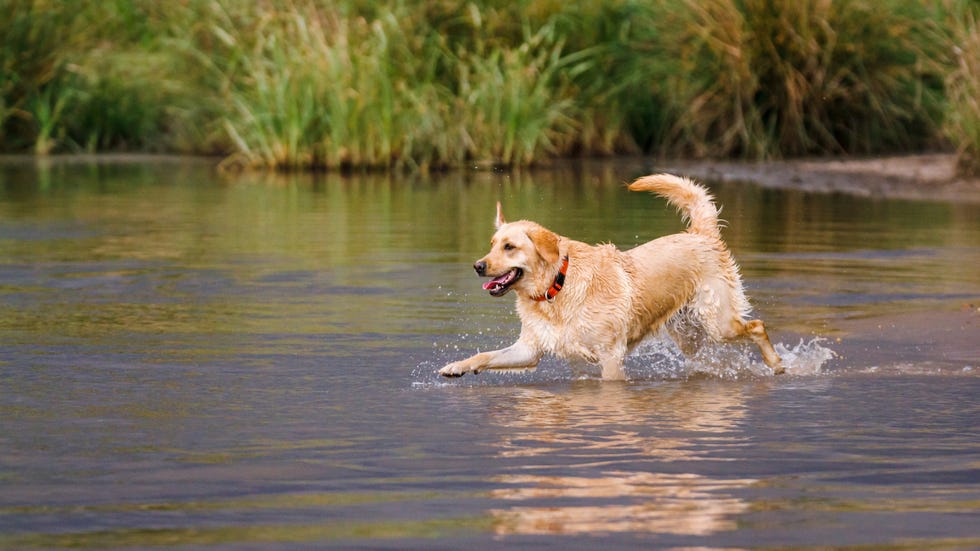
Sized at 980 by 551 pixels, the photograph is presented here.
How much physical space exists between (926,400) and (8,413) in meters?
3.98

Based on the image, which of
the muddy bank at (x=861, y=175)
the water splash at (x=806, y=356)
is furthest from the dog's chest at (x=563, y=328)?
the muddy bank at (x=861, y=175)

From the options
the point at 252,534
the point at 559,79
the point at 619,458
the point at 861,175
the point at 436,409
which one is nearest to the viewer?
the point at 252,534

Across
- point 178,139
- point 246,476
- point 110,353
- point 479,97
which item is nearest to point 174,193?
point 479,97

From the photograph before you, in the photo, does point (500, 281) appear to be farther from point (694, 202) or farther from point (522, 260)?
point (694, 202)

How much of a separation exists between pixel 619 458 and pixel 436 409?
128cm

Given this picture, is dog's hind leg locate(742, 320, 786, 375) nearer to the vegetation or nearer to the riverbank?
the riverbank

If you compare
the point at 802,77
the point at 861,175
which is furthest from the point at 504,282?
the point at 802,77

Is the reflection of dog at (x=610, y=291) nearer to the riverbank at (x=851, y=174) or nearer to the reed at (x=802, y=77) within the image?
the riverbank at (x=851, y=174)

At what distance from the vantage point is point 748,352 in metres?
9.11

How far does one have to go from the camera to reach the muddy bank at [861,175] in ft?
61.8

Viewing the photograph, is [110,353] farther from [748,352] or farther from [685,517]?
[685,517]

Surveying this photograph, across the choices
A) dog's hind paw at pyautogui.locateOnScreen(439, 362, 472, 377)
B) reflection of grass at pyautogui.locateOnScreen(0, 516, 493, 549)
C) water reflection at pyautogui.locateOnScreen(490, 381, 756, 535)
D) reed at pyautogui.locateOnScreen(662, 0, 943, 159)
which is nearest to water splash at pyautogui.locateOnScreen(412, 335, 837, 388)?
dog's hind paw at pyautogui.locateOnScreen(439, 362, 472, 377)

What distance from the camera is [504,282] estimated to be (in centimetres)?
771

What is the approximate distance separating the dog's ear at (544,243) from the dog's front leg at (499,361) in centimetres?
44
